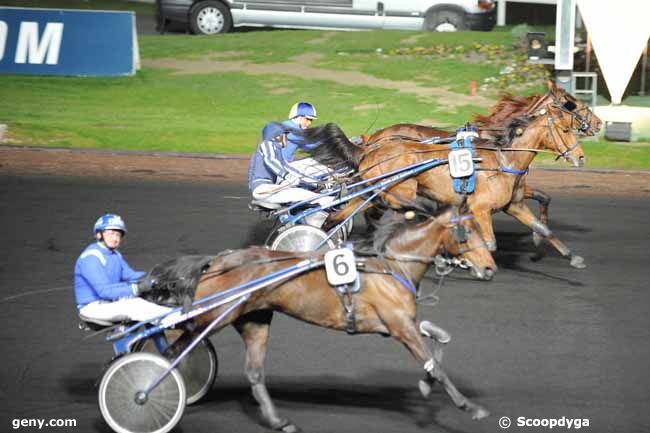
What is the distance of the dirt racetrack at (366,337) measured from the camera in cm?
711

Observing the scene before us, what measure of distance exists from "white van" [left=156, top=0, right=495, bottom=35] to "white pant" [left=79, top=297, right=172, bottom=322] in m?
17.5

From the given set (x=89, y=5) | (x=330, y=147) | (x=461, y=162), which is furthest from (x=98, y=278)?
(x=89, y=5)

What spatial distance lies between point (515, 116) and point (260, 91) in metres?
10.1

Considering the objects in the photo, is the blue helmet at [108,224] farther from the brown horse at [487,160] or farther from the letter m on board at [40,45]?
the letter m on board at [40,45]

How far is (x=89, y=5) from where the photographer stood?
91.8 feet

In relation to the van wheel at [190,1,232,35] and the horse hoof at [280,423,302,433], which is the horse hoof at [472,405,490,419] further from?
the van wheel at [190,1,232,35]

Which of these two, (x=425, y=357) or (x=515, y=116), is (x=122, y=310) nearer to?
(x=425, y=357)

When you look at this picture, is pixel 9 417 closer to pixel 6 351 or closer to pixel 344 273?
pixel 6 351

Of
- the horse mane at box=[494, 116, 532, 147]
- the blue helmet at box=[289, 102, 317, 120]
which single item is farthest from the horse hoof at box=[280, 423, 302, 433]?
the horse mane at box=[494, 116, 532, 147]

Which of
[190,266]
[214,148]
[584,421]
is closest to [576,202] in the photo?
[214,148]

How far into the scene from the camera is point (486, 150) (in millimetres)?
10461

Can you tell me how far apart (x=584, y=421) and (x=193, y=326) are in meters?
2.77

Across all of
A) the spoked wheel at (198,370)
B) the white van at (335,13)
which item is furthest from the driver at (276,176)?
the white van at (335,13)

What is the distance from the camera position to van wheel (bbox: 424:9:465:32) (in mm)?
23688
